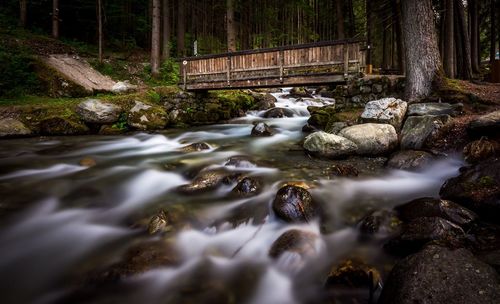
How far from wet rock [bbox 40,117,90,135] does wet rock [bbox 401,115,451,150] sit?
37.2 ft

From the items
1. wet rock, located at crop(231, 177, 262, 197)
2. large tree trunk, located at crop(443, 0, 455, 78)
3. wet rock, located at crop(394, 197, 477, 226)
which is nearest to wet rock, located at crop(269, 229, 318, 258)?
wet rock, located at crop(394, 197, 477, 226)

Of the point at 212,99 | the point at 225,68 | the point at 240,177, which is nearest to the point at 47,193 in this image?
the point at 240,177

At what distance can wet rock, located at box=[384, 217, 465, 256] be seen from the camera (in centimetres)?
376

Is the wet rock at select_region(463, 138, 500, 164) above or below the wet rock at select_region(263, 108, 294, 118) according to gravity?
below

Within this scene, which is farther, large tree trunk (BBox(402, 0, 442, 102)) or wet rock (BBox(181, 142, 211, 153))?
wet rock (BBox(181, 142, 211, 153))

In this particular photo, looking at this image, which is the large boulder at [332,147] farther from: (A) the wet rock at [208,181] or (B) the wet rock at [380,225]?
(B) the wet rock at [380,225]

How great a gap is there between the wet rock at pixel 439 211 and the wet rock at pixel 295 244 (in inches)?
58.6

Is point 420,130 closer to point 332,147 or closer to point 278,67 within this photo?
point 332,147

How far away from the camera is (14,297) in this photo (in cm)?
373

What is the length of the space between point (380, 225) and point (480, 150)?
3.38 metres

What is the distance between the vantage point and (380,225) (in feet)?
15.2

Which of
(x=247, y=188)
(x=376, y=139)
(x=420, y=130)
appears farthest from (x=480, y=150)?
(x=247, y=188)

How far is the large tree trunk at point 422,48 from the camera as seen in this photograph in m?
9.17

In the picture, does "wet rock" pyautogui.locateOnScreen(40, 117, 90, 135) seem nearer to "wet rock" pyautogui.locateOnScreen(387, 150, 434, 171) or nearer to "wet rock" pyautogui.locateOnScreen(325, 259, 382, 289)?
"wet rock" pyautogui.locateOnScreen(387, 150, 434, 171)
